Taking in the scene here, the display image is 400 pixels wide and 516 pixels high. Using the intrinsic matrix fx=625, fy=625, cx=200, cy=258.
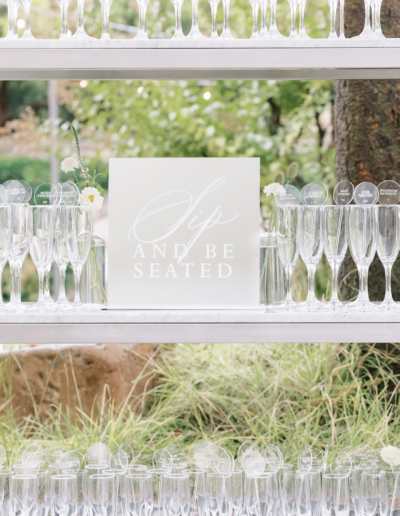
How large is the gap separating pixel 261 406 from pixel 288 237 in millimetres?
1177

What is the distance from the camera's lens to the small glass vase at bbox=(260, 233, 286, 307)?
1394 mm

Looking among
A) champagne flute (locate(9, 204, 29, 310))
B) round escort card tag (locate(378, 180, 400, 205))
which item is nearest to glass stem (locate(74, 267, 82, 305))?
champagne flute (locate(9, 204, 29, 310))

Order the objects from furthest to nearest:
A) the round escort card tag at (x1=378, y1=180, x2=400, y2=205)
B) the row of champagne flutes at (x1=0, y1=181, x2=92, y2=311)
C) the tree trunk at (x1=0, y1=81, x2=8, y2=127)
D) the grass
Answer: the tree trunk at (x1=0, y1=81, x2=8, y2=127) → the grass → the round escort card tag at (x1=378, y1=180, x2=400, y2=205) → the row of champagne flutes at (x1=0, y1=181, x2=92, y2=311)

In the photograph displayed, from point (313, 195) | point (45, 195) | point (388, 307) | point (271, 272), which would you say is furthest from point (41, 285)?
point (388, 307)

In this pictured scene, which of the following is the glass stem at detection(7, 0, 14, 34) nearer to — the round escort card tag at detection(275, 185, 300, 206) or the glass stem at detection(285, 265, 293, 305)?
the round escort card tag at detection(275, 185, 300, 206)

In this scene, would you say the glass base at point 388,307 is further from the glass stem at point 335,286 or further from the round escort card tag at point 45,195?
the round escort card tag at point 45,195

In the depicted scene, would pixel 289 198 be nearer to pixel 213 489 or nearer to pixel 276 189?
pixel 276 189

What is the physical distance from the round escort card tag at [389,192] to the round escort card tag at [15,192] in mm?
809

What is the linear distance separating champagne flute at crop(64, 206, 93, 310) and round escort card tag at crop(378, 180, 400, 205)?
25.9 inches

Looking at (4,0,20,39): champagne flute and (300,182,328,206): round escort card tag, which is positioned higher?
(4,0,20,39): champagne flute

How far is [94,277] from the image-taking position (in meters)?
1.43

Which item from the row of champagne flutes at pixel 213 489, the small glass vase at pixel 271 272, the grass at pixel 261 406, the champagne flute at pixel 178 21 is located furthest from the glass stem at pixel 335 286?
the grass at pixel 261 406

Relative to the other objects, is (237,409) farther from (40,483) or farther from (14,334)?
(14,334)

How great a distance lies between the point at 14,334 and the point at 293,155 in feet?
10.2
